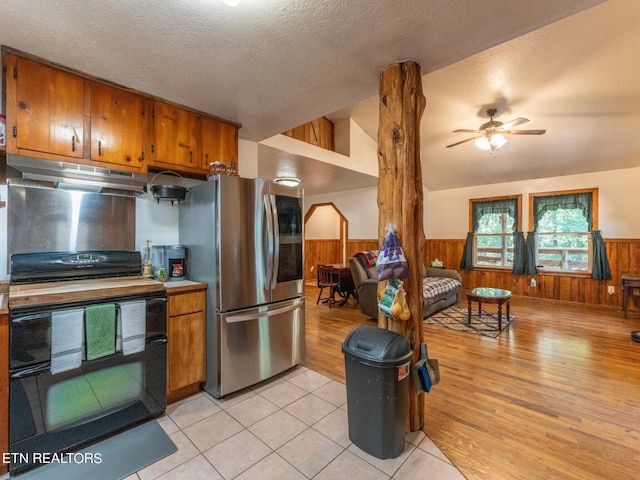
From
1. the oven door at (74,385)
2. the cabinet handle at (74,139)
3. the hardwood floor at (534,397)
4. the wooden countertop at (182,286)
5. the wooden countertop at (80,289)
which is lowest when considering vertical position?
the hardwood floor at (534,397)

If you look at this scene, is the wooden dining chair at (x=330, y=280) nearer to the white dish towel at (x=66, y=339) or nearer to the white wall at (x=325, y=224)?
the white wall at (x=325, y=224)

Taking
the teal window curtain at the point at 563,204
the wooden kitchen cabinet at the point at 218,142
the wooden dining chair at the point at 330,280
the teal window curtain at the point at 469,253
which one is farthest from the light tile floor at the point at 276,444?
the teal window curtain at the point at 563,204

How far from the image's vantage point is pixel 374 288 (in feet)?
14.3

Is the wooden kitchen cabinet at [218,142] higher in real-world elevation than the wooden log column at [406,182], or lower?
higher

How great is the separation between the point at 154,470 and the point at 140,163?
78.7 inches

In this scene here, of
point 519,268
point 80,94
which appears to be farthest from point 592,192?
point 80,94

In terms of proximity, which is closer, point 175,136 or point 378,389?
point 378,389

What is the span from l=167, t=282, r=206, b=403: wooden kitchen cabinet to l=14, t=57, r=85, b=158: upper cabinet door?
117 centimetres

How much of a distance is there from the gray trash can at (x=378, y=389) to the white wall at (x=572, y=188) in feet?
17.7

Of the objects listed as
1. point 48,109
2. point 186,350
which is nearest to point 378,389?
point 186,350

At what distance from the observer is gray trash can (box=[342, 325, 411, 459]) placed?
1534 mm

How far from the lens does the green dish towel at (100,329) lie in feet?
5.56

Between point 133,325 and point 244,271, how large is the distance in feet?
2.63

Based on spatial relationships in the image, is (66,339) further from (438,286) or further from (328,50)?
(438,286)
